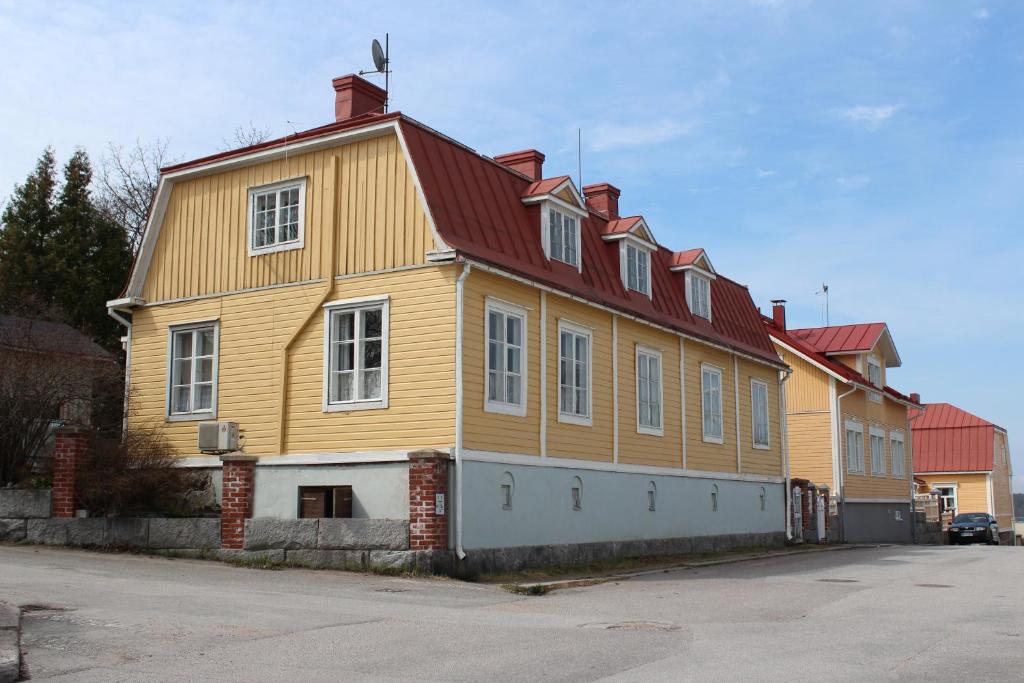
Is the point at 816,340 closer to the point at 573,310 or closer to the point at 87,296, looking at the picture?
the point at 573,310

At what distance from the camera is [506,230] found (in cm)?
1903

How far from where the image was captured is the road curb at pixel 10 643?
8172 mm

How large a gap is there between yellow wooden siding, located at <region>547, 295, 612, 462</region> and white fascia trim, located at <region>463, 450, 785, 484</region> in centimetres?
14

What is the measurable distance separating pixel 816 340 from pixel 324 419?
2722 centimetres

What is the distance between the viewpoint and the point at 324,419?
58.8 feet

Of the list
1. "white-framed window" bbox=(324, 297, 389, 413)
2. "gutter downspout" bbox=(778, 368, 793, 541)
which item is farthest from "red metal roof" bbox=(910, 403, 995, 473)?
"white-framed window" bbox=(324, 297, 389, 413)

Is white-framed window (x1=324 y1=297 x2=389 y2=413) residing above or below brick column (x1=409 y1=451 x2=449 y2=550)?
above

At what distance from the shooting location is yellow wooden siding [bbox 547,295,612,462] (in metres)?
19.3

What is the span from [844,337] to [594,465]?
Answer: 22905mm

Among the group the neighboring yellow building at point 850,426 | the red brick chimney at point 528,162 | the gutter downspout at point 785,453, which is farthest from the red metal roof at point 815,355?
the red brick chimney at point 528,162

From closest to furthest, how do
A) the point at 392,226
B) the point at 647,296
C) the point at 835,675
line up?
the point at 835,675, the point at 392,226, the point at 647,296

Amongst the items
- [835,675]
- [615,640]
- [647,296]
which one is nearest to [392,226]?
[647,296]

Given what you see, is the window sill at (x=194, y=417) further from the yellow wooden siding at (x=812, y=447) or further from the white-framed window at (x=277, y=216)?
the yellow wooden siding at (x=812, y=447)

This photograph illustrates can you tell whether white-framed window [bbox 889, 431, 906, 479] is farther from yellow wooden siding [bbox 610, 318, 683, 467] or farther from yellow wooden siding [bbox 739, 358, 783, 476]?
yellow wooden siding [bbox 610, 318, 683, 467]
